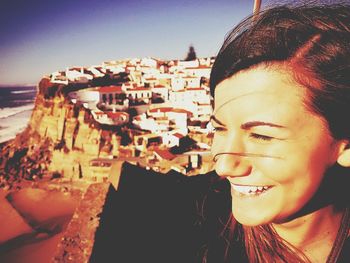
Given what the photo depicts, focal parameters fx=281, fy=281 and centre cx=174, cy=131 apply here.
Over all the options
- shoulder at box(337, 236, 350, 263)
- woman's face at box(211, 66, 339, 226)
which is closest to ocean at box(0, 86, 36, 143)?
woman's face at box(211, 66, 339, 226)

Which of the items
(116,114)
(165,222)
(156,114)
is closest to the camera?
(165,222)

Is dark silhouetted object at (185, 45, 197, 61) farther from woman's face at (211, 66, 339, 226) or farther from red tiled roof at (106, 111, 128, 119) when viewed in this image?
woman's face at (211, 66, 339, 226)

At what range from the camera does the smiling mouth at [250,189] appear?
0.97 m

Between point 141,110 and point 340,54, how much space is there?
27.0 m

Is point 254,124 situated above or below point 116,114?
above

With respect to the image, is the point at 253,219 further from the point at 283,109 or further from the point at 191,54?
the point at 191,54

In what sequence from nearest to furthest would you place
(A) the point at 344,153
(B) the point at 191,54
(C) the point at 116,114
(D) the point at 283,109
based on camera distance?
(D) the point at 283,109
(A) the point at 344,153
(C) the point at 116,114
(B) the point at 191,54

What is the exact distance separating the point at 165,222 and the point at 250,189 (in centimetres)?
143

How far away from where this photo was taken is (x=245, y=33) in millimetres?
1035

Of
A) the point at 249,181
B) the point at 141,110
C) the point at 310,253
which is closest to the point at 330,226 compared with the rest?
the point at 310,253

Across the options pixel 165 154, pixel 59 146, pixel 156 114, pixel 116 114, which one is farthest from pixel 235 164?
pixel 116 114

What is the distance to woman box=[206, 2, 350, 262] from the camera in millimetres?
888

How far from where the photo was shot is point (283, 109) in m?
0.87

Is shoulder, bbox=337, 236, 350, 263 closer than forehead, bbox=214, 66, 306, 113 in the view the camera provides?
No
